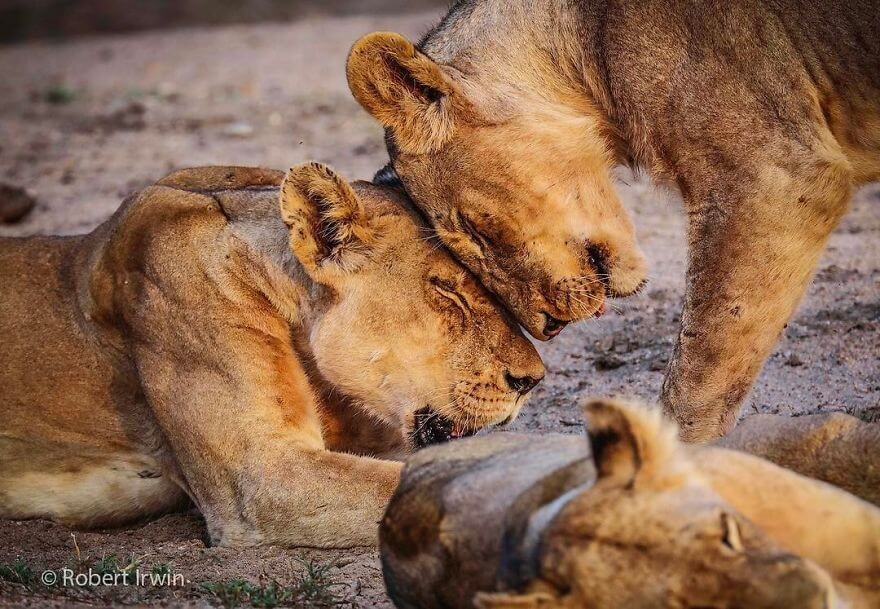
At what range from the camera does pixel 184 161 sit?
9117 millimetres

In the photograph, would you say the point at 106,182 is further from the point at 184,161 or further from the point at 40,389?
the point at 40,389

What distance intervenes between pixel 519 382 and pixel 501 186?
63 centimetres

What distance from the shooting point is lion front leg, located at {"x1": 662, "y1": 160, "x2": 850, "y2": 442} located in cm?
402

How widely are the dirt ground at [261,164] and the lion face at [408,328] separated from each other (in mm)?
550

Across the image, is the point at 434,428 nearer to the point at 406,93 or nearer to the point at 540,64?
the point at 406,93

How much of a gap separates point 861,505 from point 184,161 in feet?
23.1

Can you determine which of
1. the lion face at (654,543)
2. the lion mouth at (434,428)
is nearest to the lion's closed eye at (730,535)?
the lion face at (654,543)

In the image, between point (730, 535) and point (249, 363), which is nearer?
point (730, 535)

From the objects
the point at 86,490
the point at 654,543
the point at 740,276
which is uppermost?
the point at 740,276

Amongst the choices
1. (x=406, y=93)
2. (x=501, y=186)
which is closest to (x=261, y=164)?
(x=406, y=93)

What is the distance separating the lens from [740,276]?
13.3 ft

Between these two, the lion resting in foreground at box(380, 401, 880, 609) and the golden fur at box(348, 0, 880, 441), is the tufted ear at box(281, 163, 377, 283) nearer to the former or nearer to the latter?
the golden fur at box(348, 0, 880, 441)

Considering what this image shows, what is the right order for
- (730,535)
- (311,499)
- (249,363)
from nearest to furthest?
(730,535), (311,499), (249,363)

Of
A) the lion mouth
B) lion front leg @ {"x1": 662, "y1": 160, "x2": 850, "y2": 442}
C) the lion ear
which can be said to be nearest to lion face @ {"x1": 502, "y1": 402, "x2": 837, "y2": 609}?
lion front leg @ {"x1": 662, "y1": 160, "x2": 850, "y2": 442}
